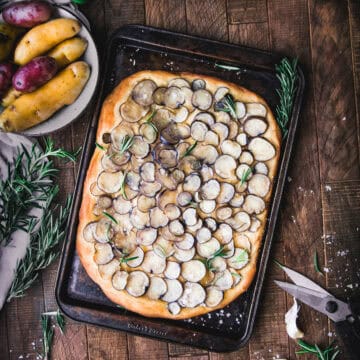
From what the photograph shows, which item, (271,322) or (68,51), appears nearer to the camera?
(68,51)

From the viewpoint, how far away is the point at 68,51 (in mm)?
2086

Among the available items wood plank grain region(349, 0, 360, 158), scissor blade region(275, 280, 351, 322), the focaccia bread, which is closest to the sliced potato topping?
the focaccia bread

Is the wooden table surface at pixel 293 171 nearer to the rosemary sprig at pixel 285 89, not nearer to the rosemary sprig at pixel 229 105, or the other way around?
the rosemary sprig at pixel 285 89

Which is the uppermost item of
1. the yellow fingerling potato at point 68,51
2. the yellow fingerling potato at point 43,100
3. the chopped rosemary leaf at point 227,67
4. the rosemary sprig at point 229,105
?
the yellow fingerling potato at point 68,51

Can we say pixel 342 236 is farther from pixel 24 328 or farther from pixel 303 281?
pixel 24 328

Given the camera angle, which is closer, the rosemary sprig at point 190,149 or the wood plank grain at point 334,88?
the rosemary sprig at point 190,149

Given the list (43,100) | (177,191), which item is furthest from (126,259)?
(43,100)

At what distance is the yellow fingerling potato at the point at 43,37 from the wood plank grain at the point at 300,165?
85cm

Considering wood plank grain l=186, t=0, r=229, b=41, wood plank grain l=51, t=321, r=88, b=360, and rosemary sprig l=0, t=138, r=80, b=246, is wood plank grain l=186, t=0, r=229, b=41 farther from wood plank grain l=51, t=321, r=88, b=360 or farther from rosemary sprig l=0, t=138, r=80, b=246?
wood plank grain l=51, t=321, r=88, b=360

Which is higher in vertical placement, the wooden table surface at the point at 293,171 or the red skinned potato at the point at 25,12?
the red skinned potato at the point at 25,12

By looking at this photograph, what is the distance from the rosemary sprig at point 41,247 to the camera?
7.27 ft

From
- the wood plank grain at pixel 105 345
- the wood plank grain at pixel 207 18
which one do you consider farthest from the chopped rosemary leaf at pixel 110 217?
the wood plank grain at pixel 207 18

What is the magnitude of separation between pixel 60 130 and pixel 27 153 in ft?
0.57

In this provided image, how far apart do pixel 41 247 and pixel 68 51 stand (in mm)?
801
